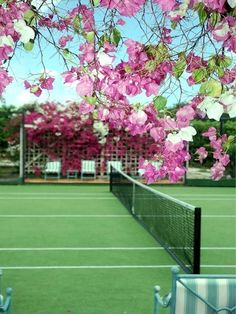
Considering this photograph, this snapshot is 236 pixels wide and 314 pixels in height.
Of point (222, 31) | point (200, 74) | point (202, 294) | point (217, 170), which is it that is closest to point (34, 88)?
point (200, 74)

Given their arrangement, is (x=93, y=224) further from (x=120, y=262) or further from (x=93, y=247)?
(x=120, y=262)

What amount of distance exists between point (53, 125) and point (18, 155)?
5.77ft

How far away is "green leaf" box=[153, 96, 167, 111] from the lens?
2.09 m

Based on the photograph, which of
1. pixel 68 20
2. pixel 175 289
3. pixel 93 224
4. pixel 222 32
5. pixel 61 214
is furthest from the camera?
pixel 61 214

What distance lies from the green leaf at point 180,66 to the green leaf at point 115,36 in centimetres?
28

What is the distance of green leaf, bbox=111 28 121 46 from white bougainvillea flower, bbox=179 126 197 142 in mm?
509

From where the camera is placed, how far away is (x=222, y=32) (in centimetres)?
206

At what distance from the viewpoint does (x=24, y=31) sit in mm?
2012

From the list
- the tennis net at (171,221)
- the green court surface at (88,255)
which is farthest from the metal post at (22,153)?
the tennis net at (171,221)

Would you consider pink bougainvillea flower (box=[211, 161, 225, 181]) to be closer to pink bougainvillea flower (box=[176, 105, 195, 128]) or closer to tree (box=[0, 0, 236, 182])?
tree (box=[0, 0, 236, 182])

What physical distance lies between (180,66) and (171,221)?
6.35m

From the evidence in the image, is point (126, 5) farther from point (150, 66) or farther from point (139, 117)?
point (139, 117)

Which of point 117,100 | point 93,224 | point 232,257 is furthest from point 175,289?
point 93,224

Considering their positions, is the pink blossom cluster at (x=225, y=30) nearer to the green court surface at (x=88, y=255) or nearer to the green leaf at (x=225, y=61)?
the green leaf at (x=225, y=61)
